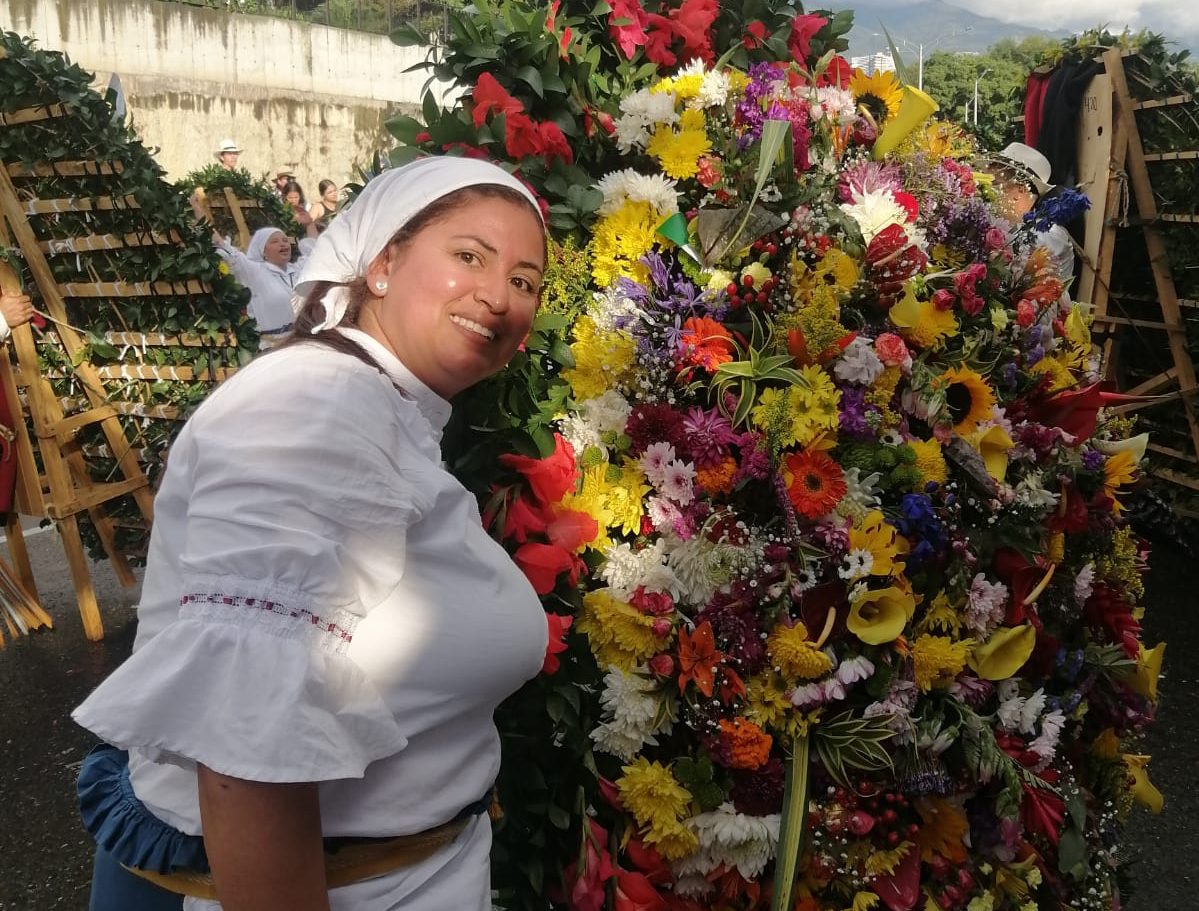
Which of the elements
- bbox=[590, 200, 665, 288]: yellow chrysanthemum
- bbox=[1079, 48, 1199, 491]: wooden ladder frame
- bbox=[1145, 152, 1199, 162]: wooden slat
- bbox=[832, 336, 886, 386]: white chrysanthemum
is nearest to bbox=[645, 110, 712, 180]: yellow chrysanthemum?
bbox=[590, 200, 665, 288]: yellow chrysanthemum

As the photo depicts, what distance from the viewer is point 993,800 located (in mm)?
1944

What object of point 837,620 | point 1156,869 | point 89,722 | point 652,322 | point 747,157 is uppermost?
point 747,157

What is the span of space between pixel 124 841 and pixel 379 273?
0.83m

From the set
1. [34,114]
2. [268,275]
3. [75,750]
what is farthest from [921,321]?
[268,275]

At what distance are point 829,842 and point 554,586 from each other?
2.34 feet

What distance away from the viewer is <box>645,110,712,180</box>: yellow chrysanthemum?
2021 millimetres

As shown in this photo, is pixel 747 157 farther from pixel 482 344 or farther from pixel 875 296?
pixel 482 344

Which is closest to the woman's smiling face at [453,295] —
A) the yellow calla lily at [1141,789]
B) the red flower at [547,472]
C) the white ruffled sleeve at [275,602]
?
the white ruffled sleeve at [275,602]

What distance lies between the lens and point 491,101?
1.88 meters

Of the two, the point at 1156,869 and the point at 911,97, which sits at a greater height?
the point at 911,97

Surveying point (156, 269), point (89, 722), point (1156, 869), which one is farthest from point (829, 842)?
point (156, 269)

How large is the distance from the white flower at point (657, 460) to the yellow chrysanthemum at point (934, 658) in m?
0.60

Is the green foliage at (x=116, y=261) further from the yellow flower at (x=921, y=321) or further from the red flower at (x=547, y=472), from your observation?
the yellow flower at (x=921, y=321)

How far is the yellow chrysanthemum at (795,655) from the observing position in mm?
1774
